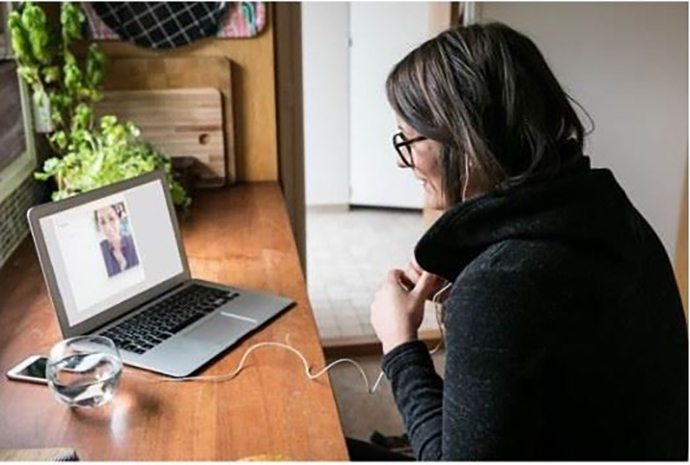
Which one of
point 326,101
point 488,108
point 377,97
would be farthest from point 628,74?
point 488,108

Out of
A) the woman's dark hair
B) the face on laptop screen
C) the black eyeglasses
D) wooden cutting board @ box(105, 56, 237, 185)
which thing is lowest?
the face on laptop screen

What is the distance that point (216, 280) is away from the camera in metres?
1.57

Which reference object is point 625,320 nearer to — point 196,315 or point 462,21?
point 196,315

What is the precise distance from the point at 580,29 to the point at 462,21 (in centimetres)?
43

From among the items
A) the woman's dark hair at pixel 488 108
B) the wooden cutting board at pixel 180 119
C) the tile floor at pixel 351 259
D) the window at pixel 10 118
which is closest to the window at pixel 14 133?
the window at pixel 10 118

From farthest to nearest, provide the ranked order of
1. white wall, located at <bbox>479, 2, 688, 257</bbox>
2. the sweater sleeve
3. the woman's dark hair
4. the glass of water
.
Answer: white wall, located at <bbox>479, 2, 688, 257</bbox> → the glass of water → the woman's dark hair → the sweater sleeve

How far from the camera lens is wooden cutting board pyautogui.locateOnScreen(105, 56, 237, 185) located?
6.81 feet

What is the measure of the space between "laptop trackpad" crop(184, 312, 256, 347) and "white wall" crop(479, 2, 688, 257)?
175cm

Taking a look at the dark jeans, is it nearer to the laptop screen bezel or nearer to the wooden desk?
the wooden desk

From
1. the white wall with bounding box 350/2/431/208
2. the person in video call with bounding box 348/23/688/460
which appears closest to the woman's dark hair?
the person in video call with bounding box 348/23/688/460

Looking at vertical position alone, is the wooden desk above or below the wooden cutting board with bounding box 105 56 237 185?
below

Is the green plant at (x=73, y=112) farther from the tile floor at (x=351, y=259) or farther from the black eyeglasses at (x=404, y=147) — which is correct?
the tile floor at (x=351, y=259)

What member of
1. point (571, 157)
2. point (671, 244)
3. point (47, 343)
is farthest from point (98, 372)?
point (671, 244)

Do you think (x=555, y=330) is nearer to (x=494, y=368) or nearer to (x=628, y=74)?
(x=494, y=368)
